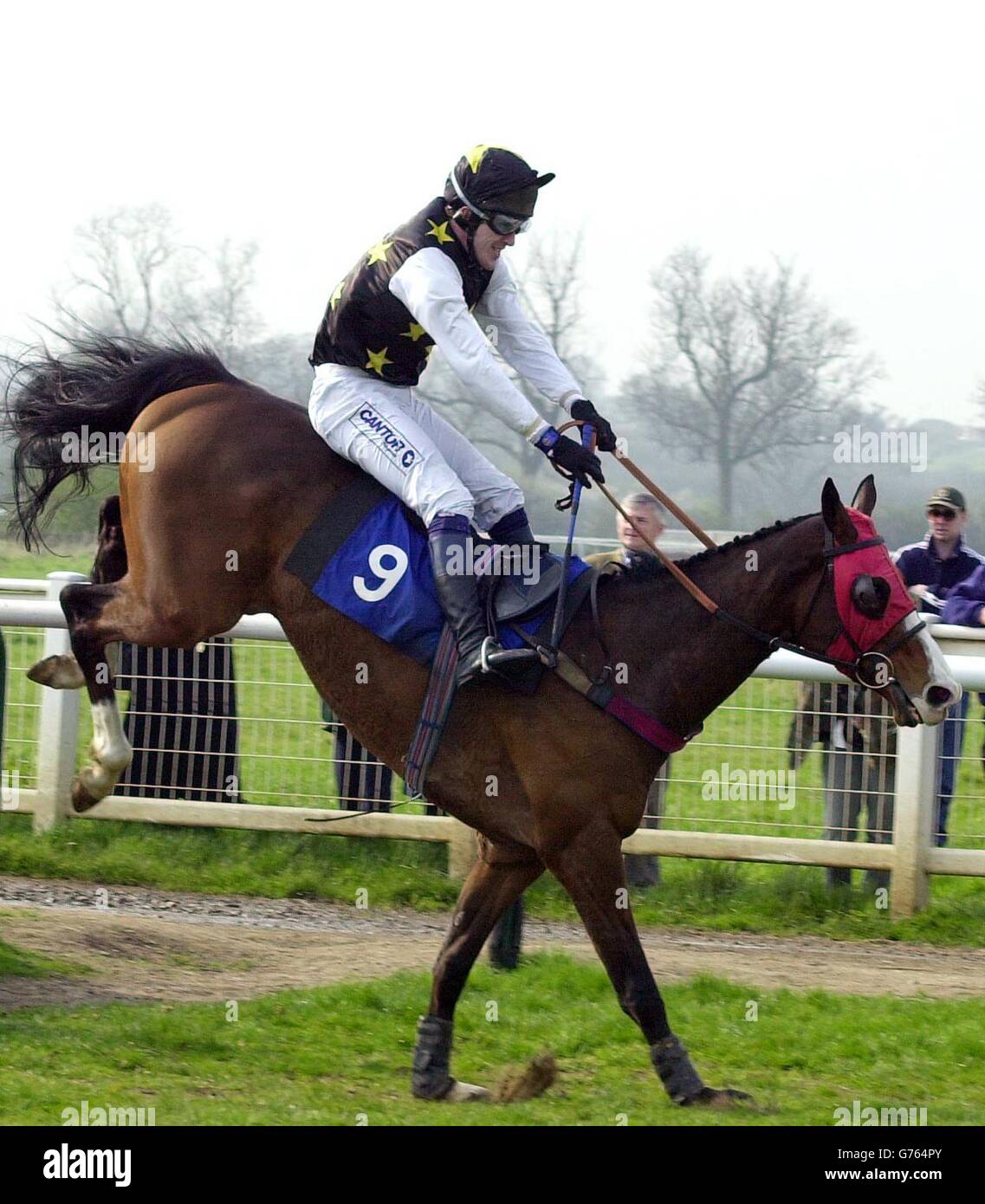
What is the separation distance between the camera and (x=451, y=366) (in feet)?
16.8

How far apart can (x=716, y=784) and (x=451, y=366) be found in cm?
330

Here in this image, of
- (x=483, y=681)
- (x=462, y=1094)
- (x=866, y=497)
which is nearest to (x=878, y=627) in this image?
(x=866, y=497)

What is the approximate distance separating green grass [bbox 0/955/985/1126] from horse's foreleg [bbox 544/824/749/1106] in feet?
0.34

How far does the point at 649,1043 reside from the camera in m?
4.98

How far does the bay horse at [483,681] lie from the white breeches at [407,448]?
14 centimetres

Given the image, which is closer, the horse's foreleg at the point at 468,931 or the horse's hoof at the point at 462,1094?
the horse's hoof at the point at 462,1094

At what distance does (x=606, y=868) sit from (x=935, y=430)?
90.4 ft

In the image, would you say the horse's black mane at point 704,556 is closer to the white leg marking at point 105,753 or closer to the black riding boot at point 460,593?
the black riding boot at point 460,593

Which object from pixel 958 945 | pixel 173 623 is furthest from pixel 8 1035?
pixel 958 945

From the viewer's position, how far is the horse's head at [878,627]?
4.84 m

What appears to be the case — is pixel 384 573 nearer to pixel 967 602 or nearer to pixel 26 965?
pixel 26 965

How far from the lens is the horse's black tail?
5750 millimetres

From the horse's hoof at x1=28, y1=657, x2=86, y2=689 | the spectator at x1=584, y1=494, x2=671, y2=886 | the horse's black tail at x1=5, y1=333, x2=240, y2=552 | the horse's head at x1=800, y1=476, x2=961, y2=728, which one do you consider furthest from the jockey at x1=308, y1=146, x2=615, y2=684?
the spectator at x1=584, y1=494, x2=671, y2=886

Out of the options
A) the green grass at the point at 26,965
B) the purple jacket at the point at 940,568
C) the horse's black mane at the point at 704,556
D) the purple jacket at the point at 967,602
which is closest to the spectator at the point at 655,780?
the purple jacket at the point at 940,568
